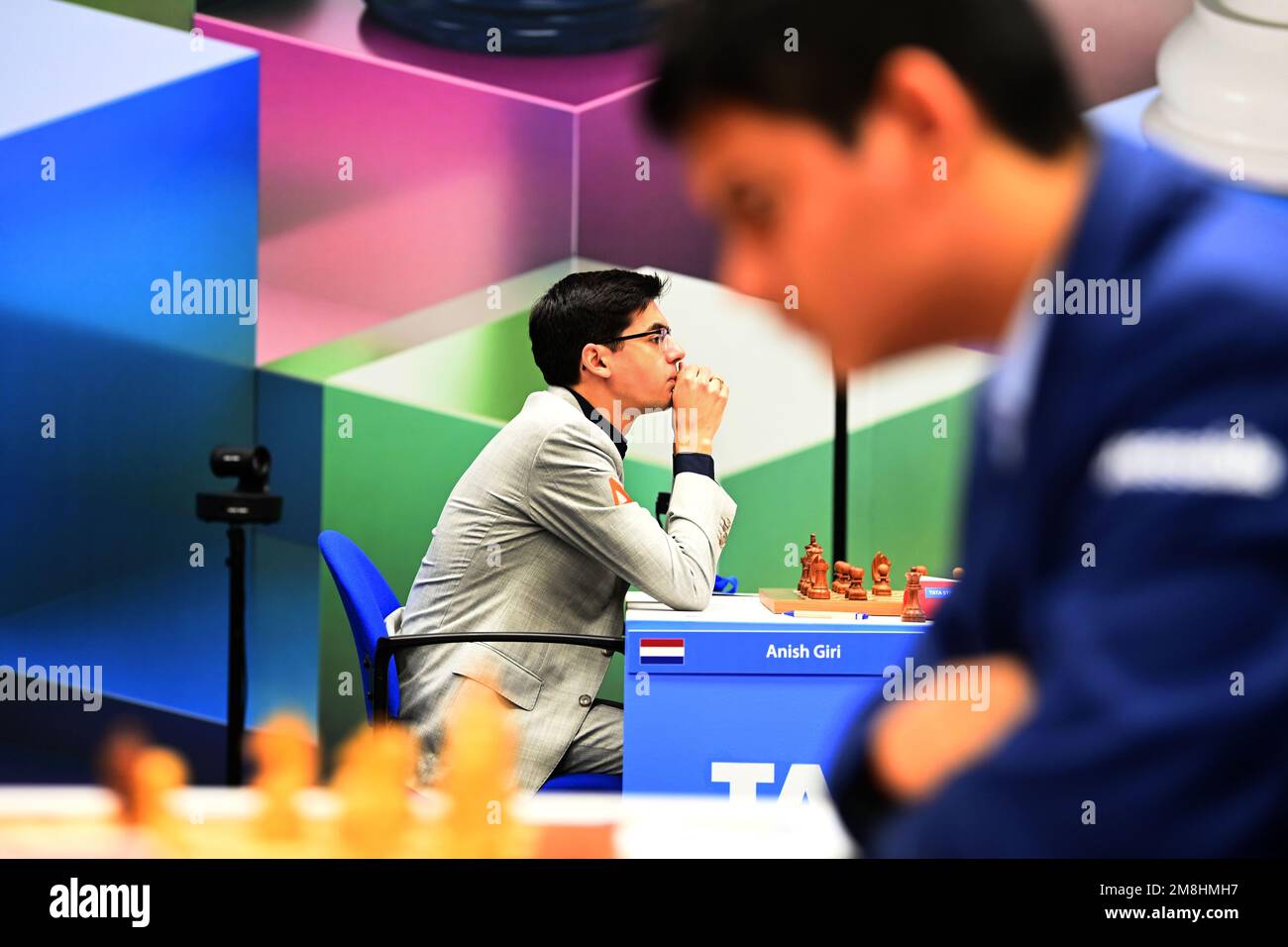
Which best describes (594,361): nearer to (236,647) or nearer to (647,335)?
(647,335)

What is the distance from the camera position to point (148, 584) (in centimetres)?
377

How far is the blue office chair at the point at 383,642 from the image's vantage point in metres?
2.34

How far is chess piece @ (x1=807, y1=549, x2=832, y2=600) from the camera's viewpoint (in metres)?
2.77

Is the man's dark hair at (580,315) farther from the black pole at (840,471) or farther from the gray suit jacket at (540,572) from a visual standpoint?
the black pole at (840,471)

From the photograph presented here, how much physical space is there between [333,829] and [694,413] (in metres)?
1.78

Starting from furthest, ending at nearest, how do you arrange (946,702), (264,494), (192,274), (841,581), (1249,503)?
(192,274)
(841,581)
(264,494)
(946,702)
(1249,503)

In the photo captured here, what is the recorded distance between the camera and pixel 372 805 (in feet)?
3.24

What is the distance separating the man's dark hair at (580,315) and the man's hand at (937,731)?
2.04 m

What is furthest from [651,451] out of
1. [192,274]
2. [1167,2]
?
[1167,2]

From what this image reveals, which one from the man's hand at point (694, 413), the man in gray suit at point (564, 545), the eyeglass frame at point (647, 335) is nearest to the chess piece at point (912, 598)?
the man in gray suit at point (564, 545)

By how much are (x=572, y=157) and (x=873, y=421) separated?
1.24 m

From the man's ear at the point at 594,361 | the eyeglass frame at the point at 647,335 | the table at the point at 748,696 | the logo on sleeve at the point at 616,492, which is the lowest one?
the table at the point at 748,696

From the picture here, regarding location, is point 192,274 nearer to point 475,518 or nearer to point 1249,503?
point 475,518

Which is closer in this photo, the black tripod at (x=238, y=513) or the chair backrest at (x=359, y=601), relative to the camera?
the black tripod at (x=238, y=513)
